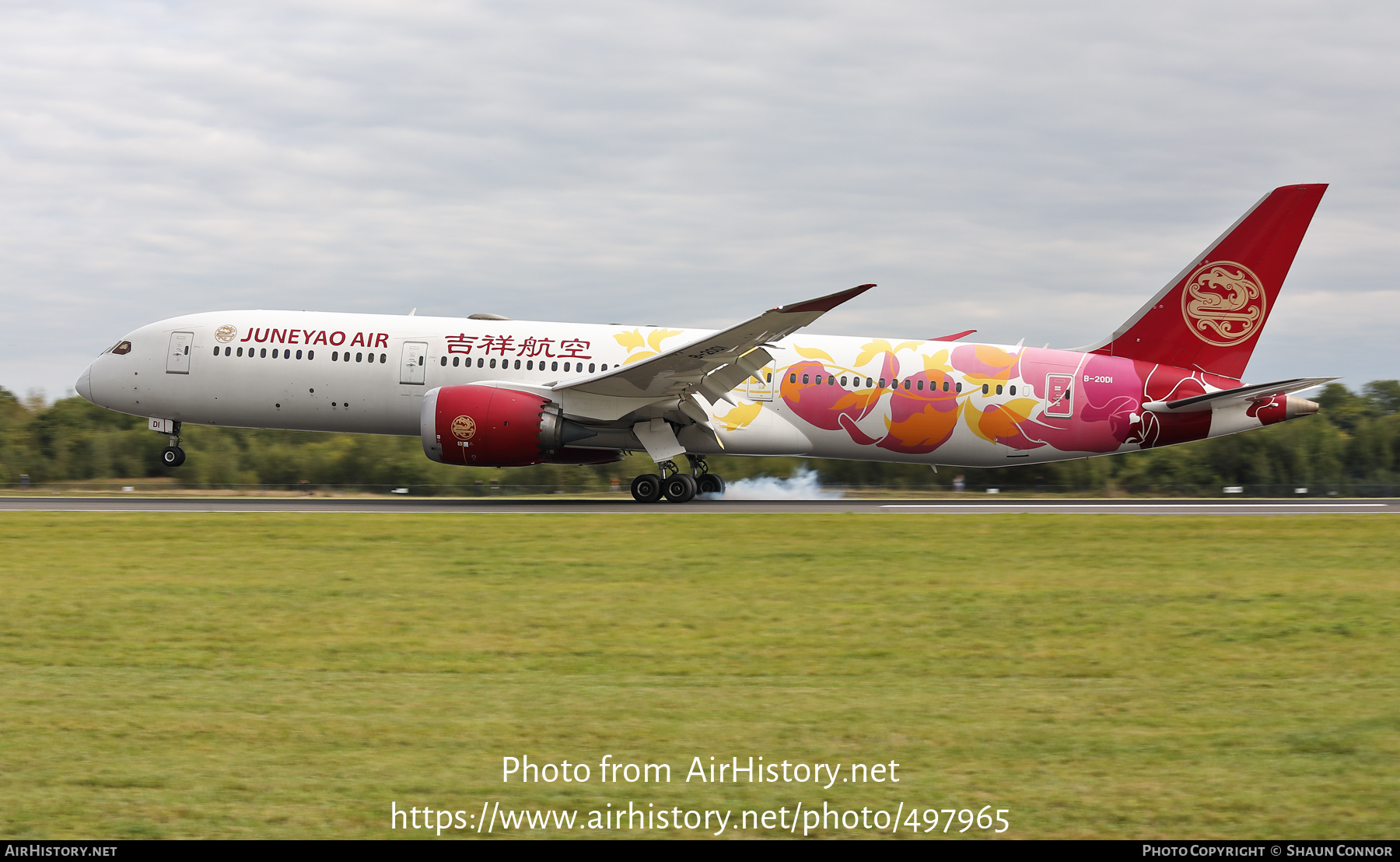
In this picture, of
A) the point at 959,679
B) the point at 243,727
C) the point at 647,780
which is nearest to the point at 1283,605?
the point at 959,679

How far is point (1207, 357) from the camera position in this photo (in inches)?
1045

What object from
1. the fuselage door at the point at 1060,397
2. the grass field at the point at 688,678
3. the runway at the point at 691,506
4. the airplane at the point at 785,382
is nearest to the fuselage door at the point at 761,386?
the airplane at the point at 785,382

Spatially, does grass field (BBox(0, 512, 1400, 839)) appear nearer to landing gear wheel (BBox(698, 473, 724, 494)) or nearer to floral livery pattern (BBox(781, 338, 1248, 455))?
floral livery pattern (BBox(781, 338, 1248, 455))

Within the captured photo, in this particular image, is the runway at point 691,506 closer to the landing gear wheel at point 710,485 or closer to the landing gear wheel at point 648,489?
the landing gear wheel at point 648,489

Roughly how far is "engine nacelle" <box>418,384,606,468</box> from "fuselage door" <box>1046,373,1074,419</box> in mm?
10992

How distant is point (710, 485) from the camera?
88.7 feet

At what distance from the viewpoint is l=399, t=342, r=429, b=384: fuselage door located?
25.2 m

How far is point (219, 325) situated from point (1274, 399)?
23.1m

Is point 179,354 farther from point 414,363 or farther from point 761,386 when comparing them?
point 761,386

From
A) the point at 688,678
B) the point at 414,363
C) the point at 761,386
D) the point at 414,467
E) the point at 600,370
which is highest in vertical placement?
the point at 414,363

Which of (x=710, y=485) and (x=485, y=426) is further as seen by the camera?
(x=710, y=485)

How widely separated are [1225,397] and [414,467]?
69.5 ft

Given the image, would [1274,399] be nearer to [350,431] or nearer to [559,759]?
[350,431]

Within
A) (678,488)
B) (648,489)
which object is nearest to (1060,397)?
(678,488)
